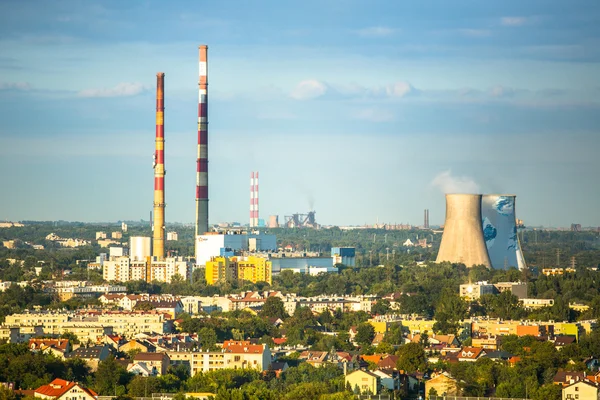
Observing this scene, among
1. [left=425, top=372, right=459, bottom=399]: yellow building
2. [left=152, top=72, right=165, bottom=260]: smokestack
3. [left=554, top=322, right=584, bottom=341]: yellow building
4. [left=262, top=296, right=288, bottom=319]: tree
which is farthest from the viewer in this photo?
[left=152, top=72, right=165, bottom=260]: smokestack

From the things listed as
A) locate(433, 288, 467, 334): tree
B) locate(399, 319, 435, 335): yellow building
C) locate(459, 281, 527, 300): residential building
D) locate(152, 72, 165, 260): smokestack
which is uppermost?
locate(152, 72, 165, 260): smokestack

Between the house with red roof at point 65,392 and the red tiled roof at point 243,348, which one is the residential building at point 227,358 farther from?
the house with red roof at point 65,392

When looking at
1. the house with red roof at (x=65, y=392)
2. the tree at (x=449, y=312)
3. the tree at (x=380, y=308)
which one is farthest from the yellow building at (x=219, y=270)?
the house with red roof at (x=65, y=392)

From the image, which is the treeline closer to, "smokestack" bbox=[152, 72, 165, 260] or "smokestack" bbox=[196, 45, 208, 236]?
"smokestack" bbox=[152, 72, 165, 260]

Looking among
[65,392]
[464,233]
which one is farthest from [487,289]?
[65,392]

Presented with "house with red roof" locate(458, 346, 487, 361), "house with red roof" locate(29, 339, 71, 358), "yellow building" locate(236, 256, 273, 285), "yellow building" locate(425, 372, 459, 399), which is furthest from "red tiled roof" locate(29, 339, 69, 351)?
"yellow building" locate(236, 256, 273, 285)

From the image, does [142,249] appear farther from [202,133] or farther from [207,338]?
[207,338]

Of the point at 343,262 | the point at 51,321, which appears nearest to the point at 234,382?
the point at 51,321

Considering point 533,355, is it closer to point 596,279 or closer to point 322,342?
point 322,342
